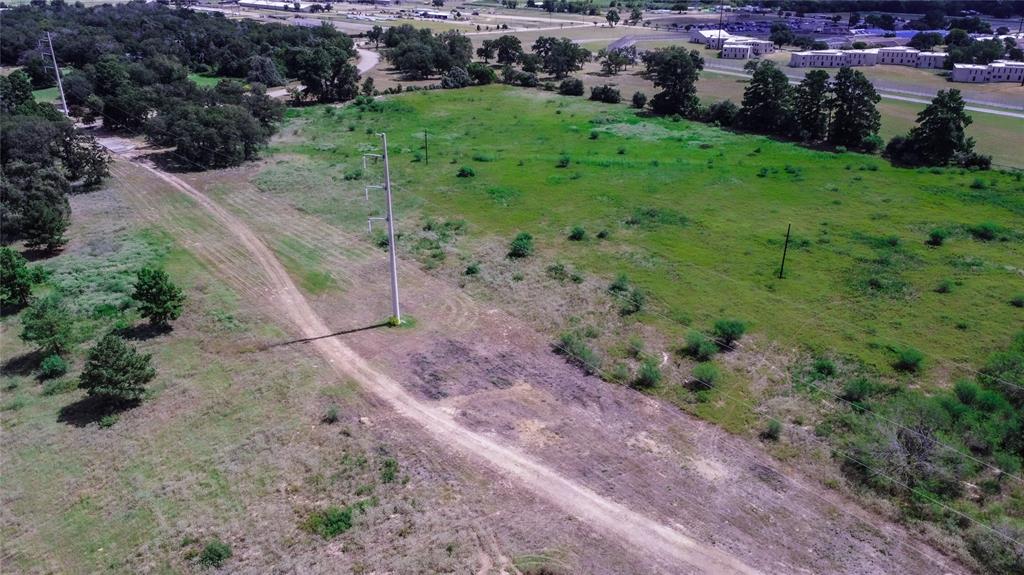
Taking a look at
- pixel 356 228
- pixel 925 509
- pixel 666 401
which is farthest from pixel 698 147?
pixel 925 509

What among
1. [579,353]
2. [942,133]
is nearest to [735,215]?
[579,353]

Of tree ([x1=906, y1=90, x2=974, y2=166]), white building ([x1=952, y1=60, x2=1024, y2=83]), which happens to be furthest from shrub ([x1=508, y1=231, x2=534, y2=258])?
white building ([x1=952, y1=60, x2=1024, y2=83])

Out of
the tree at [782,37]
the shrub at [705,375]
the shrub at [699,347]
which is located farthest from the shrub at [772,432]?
the tree at [782,37]

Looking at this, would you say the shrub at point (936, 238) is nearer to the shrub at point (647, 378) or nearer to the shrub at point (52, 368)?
the shrub at point (647, 378)

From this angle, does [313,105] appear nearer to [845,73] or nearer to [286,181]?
[286,181]

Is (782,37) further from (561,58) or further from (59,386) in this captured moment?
(59,386)

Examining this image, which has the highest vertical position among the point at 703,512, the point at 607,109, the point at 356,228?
the point at 607,109
